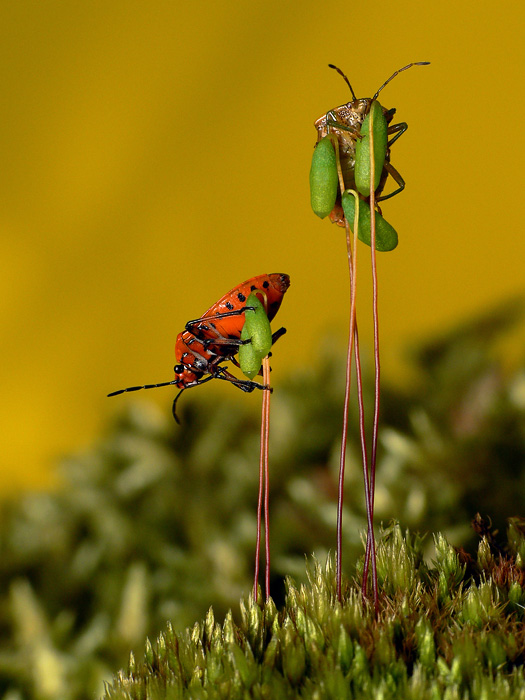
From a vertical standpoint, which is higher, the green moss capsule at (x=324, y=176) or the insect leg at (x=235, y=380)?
the green moss capsule at (x=324, y=176)

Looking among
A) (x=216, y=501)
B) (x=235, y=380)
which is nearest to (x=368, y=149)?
(x=235, y=380)

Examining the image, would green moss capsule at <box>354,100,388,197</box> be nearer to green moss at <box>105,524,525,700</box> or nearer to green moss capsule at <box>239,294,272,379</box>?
green moss capsule at <box>239,294,272,379</box>

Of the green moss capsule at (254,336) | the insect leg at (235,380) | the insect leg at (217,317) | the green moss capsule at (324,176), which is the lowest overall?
the insect leg at (235,380)

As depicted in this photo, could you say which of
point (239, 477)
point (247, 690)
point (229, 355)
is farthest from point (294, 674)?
point (239, 477)

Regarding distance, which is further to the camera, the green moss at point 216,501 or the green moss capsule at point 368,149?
the green moss at point 216,501

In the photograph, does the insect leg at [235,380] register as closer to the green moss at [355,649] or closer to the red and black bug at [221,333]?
the red and black bug at [221,333]

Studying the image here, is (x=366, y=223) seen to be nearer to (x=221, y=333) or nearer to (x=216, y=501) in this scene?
(x=221, y=333)

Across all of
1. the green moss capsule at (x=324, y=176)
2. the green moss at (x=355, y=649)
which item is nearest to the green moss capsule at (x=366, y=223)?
the green moss capsule at (x=324, y=176)

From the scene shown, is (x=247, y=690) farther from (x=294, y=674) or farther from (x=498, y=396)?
(x=498, y=396)
